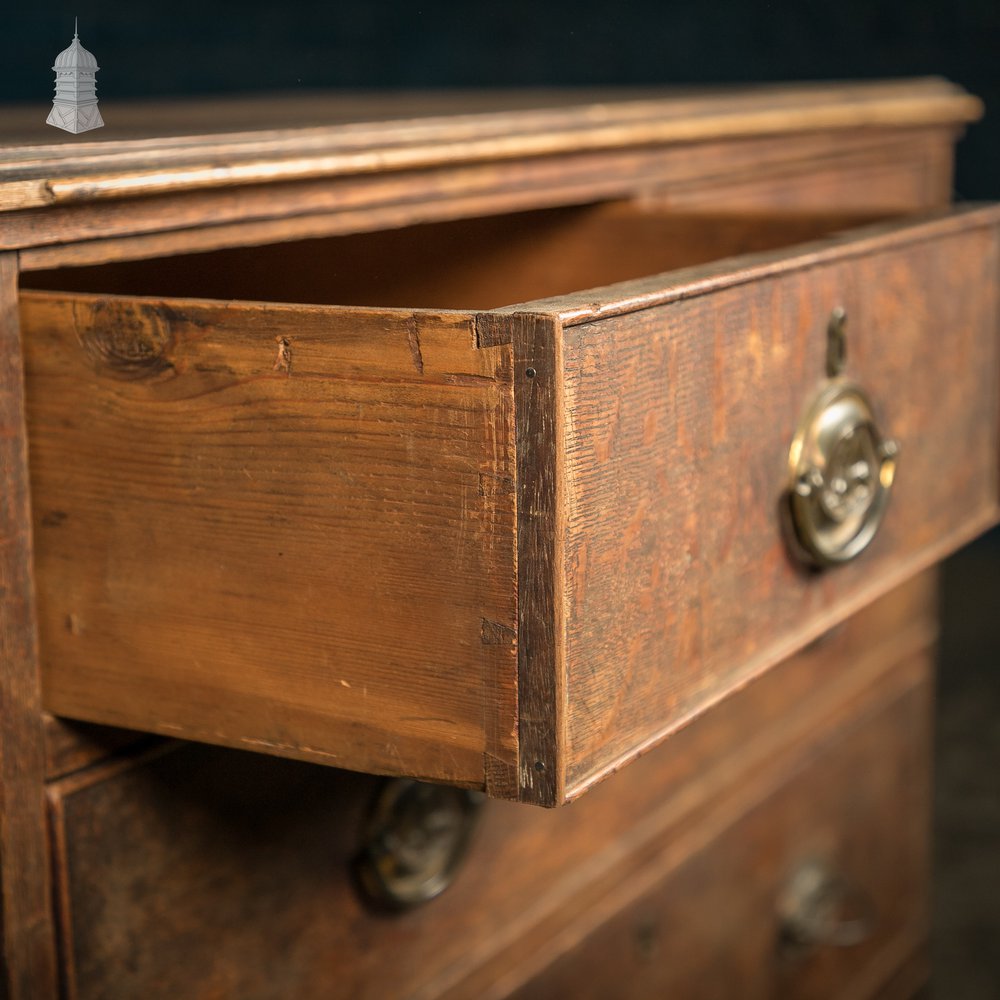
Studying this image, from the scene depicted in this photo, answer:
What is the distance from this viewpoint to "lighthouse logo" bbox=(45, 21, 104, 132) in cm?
89

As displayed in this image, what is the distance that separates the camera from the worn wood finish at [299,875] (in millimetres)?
949

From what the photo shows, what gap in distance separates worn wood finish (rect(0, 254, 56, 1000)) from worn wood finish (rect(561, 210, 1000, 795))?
0.32m

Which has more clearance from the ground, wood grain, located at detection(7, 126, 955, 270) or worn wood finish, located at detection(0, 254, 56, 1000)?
wood grain, located at detection(7, 126, 955, 270)

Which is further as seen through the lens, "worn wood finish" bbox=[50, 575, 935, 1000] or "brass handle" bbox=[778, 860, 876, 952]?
"brass handle" bbox=[778, 860, 876, 952]

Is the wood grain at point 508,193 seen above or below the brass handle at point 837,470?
above

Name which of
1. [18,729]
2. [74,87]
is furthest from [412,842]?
[74,87]

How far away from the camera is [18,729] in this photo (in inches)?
34.9

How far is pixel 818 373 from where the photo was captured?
3.27 ft

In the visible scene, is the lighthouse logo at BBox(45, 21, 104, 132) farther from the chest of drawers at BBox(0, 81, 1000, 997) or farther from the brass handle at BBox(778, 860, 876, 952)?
the brass handle at BBox(778, 860, 876, 952)

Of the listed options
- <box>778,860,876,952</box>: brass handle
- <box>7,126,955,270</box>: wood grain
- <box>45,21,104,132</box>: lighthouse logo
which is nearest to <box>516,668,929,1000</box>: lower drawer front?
<box>778,860,876,952</box>: brass handle

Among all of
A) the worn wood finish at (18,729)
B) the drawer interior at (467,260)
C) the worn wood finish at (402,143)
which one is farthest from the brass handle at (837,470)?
the worn wood finish at (18,729)

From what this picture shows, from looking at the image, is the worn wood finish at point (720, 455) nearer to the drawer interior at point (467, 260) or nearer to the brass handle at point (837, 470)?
the brass handle at point (837, 470)

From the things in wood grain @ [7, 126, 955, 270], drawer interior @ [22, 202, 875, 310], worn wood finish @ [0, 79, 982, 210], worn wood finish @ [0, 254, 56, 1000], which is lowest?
worn wood finish @ [0, 254, 56, 1000]

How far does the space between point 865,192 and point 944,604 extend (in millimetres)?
2365
